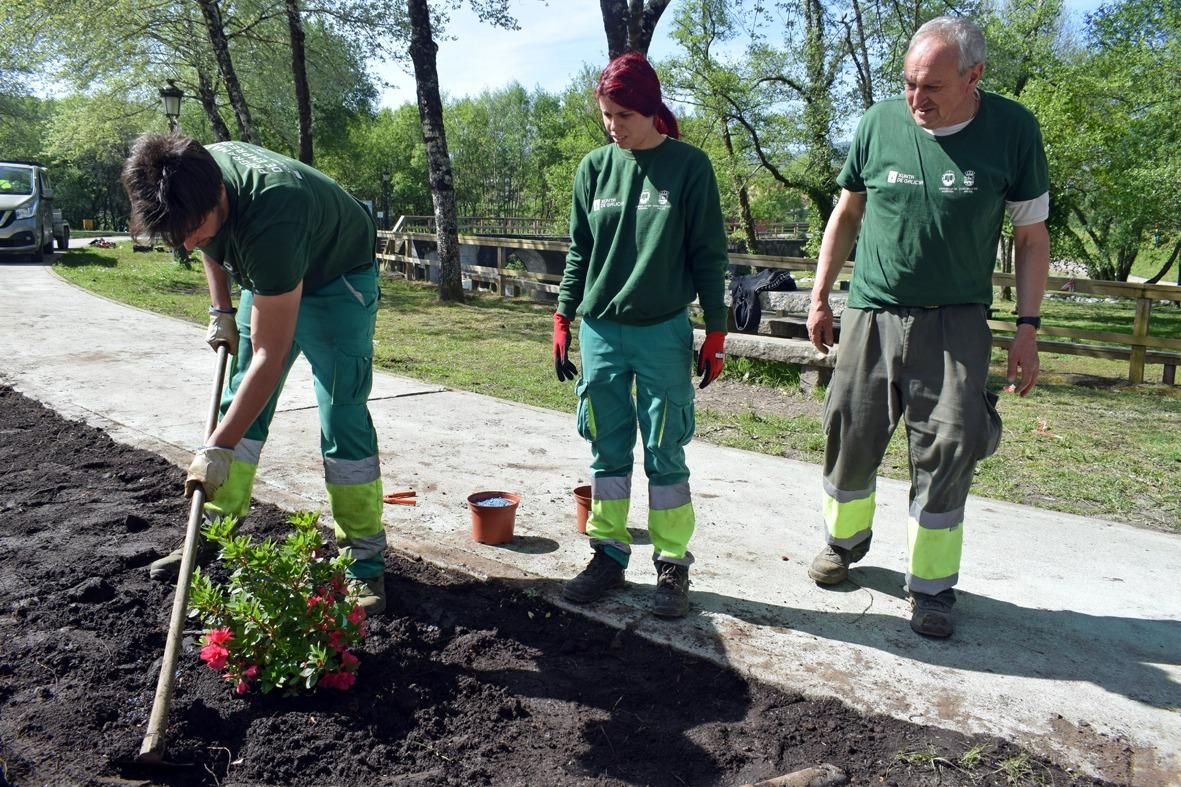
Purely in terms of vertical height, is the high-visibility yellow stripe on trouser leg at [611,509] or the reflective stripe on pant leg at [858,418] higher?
the reflective stripe on pant leg at [858,418]

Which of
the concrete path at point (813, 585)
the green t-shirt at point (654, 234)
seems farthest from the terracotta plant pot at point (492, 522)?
the green t-shirt at point (654, 234)

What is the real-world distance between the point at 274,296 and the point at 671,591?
173 centimetres

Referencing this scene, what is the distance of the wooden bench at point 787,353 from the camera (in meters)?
8.07

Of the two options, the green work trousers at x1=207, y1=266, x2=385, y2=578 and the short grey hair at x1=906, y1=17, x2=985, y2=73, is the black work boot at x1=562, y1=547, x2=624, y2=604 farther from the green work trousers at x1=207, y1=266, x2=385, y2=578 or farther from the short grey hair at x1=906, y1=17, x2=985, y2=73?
the short grey hair at x1=906, y1=17, x2=985, y2=73

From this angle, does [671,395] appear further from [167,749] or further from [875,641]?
[167,749]

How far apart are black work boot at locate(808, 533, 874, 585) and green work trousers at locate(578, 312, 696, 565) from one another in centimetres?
62

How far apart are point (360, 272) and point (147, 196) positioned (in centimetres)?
96

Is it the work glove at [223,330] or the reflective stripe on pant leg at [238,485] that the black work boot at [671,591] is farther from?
the work glove at [223,330]

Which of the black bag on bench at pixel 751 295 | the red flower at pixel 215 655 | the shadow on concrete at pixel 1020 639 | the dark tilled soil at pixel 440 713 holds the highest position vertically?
the black bag on bench at pixel 751 295

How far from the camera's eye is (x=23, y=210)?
19.5 metres

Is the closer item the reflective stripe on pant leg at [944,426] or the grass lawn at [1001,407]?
the reflective stripe on pant leg at [944,426]

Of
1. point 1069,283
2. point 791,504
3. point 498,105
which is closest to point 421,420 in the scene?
point 791,504

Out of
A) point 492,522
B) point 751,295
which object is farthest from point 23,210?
point 492,522

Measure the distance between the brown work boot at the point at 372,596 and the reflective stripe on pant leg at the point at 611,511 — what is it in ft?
2.71
